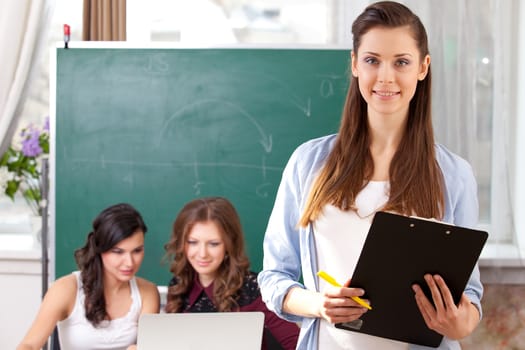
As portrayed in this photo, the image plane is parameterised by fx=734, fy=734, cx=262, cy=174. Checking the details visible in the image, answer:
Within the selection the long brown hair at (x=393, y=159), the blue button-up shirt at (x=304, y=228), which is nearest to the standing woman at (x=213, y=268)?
the blue button-up shirt at (x=304, y=228)

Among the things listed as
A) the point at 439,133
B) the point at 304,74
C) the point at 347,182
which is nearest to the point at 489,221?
the point at 439,133

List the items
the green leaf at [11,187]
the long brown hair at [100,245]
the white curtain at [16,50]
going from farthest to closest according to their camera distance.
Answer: the green leaf at [11,187] < the white curtain at [16,50] < the long brown hair at [100,245]

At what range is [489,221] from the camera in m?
2.88

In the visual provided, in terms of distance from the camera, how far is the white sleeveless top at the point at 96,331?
98.7 inches

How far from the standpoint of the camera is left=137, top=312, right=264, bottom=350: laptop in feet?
4.40

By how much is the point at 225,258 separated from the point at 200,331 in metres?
1.21

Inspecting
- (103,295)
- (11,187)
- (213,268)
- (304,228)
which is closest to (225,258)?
(213,268)

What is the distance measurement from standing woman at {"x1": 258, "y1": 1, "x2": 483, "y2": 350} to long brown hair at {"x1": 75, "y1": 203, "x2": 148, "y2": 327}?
113 centimetres

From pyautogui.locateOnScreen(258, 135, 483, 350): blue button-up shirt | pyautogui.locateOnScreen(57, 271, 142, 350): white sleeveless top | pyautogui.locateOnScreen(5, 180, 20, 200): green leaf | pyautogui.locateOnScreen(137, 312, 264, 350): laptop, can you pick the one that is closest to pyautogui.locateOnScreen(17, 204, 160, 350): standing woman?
pyautogui.locateOnScreen(57, 271, 142, 350): white sleeveless top

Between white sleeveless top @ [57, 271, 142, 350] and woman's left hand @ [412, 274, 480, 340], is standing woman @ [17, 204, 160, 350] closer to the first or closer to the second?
white sleeveless top @ [57, 271, 142, 350]

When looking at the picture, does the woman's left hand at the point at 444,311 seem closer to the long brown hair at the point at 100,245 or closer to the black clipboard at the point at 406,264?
the black clipboard at the point at 406,264

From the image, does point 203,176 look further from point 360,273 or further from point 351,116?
point 360,273

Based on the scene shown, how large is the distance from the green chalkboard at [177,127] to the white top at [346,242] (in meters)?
1.12

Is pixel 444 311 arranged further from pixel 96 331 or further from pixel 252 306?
pixel 96 331
